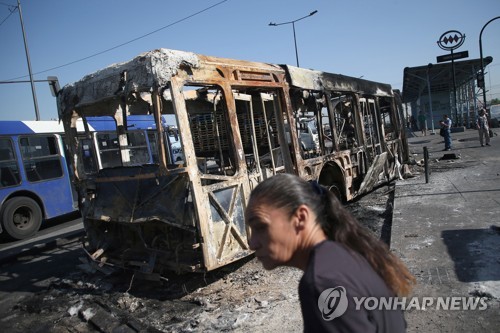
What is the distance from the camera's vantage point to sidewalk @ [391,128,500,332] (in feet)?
9.37

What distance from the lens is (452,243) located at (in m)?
4.26

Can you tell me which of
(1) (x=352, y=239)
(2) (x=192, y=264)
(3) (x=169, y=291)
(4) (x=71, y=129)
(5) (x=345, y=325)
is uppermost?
(4) (x=71, y=129)

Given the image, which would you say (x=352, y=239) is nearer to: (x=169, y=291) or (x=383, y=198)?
(x=169, y=291)

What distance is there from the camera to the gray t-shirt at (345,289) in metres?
1.03

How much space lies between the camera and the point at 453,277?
343 centimetres

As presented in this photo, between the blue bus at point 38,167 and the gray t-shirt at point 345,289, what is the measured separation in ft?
24.6

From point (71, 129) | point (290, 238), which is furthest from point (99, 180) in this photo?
point (290, 238)

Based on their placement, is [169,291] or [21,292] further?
[21,292]

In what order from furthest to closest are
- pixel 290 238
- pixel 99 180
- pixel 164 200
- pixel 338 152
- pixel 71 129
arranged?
pixel 338 152
pixel 71 129
pixel 99 180
pixel 164 200
pixel 290 238

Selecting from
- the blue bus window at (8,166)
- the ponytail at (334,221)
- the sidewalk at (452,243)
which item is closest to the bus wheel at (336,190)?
the sidewalk at (452,243)

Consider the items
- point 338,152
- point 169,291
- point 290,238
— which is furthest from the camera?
point 338,152

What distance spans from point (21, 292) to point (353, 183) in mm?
6571

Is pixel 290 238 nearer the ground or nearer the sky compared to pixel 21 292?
nearer the sky

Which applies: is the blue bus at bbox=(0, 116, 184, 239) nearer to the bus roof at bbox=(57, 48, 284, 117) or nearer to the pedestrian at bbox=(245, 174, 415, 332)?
the bus roof at bbox=(57, 48, 284, 117)
